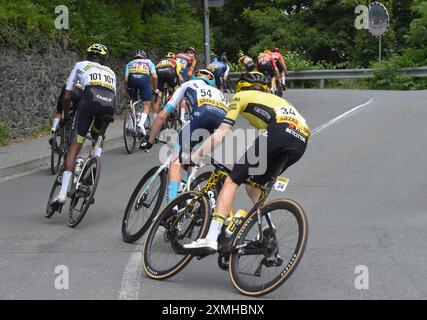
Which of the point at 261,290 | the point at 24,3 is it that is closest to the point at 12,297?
the point at 261,290

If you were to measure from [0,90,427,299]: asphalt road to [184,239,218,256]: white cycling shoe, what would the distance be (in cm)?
29

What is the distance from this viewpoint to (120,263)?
7.11m

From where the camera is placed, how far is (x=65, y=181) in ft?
29.3

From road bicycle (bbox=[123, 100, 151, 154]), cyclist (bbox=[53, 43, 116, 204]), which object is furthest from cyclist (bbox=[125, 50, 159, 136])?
cyclist (bbox=[53, 43, 116, 204])

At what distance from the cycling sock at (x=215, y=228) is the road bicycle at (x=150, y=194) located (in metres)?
1.31

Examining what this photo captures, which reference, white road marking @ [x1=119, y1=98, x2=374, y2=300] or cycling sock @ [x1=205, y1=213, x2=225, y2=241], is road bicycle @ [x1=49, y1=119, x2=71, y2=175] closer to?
white road marking @ [x1=119, y1=98, x2=374, y2=300]

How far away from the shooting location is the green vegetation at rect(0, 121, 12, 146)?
52.1ft

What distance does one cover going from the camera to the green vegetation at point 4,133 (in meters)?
15.9

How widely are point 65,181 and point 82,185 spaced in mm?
261

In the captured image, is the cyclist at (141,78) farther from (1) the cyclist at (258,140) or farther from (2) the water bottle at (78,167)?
(1) the cyclist at (258,140)

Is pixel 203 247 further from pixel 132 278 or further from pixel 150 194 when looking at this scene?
pixel 150 194

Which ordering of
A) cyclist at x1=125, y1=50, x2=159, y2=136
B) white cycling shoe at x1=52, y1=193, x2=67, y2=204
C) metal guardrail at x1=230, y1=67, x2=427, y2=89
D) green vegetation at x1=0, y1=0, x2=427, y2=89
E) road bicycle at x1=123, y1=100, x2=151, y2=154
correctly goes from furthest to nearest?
1. metal guardrail at x1=230, y1=67, x2=427, y2=89
2. green vegetation at x1=0, y1=0, x2=427, y2=89
3. cyclist at x1=125, y1=50, x2=159, y2=136
4. road bicycle at x1=123, y1=100, x2=151, y2=154
5. white cycling shoe at x1=52, y1=193, x2=67, y2=204

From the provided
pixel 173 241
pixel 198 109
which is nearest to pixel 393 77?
pixel 198 109
